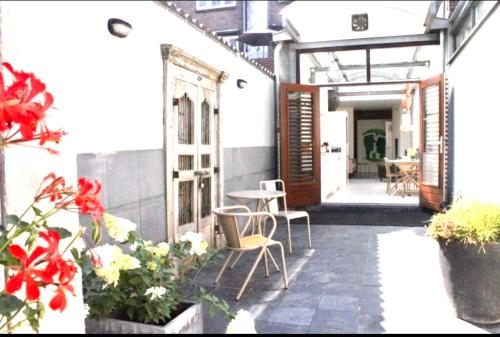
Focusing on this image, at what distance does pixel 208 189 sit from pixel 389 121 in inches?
572

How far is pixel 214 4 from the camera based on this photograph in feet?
48.4

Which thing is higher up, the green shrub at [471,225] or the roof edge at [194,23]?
the roof edge at [194,23]

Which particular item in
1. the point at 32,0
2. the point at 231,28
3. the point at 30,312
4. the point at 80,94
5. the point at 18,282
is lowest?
the point at 30,312

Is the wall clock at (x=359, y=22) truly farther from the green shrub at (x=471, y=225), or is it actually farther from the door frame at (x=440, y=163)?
the green shrub at (x=471, y=225)

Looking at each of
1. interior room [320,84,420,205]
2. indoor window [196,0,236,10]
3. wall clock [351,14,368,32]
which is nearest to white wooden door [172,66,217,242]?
wall clock [351,14,368,32]

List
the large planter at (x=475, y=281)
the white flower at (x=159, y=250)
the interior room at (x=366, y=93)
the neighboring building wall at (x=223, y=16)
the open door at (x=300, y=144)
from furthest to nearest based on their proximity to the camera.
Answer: the neighboring building wall at (x=223, y=16) < the interior room at (x=366, y=93) < the open door at (x=300, y=144) < the large planter at (x=475, y=281) < the white flower at (x=159, y=250)

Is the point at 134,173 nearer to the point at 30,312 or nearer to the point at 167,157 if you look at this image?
the point at 167,157

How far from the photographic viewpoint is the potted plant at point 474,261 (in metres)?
2.84

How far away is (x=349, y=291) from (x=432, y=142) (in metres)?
4.67

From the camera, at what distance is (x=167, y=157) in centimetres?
392

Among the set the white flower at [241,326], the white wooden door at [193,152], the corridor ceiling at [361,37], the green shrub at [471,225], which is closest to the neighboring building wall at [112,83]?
the white wooden door at [193,152]

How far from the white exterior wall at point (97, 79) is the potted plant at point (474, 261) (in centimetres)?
229

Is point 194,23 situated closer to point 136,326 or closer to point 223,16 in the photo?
point 136,326

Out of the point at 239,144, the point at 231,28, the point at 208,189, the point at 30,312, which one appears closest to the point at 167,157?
the point at 208,189
